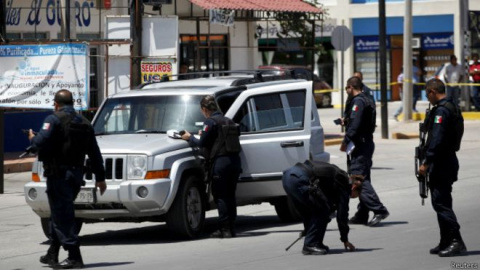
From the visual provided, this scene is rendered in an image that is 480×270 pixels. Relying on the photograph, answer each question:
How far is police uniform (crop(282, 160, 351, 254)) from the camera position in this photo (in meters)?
11.4

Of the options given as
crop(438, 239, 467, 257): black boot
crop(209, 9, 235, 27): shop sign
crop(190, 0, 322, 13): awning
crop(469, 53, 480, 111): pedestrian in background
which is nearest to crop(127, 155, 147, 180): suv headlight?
crop(438, 239, 467, 257): black boot

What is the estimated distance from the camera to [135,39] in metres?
20.3

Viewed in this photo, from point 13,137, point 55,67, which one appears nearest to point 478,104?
point 13,137

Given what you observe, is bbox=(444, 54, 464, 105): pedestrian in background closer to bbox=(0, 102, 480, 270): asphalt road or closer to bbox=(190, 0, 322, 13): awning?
bbox=(190, 0, 322, 13): awning

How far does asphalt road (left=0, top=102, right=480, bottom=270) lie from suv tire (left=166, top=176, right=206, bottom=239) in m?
0.16

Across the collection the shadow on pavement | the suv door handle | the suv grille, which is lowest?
the shadow on pavement

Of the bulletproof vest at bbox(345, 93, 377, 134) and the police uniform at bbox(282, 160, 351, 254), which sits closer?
the police uniform at bbox(282, 160, 351, 254)

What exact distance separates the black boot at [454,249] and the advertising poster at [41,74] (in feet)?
30.0

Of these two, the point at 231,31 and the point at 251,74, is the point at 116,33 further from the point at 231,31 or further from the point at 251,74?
the point at 231,31

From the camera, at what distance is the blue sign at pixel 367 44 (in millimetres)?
51344

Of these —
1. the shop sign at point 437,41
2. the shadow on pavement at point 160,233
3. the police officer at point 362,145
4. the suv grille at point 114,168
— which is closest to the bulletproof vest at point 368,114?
the police officer at point 362,145

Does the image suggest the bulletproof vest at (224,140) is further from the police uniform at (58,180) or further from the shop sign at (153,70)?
the shop sign at (153,70)

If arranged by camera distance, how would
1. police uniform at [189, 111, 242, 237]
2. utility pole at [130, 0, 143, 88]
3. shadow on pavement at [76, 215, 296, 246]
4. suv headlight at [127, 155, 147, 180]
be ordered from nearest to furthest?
suv headlight at [127, 155, 147, 180]
police uniform at [189, 111, 242, 237]
shadow on pavement at [76, 215, 296, 246]
utility pole at [130, 0, 143, 88]

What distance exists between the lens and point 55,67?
19.2m
